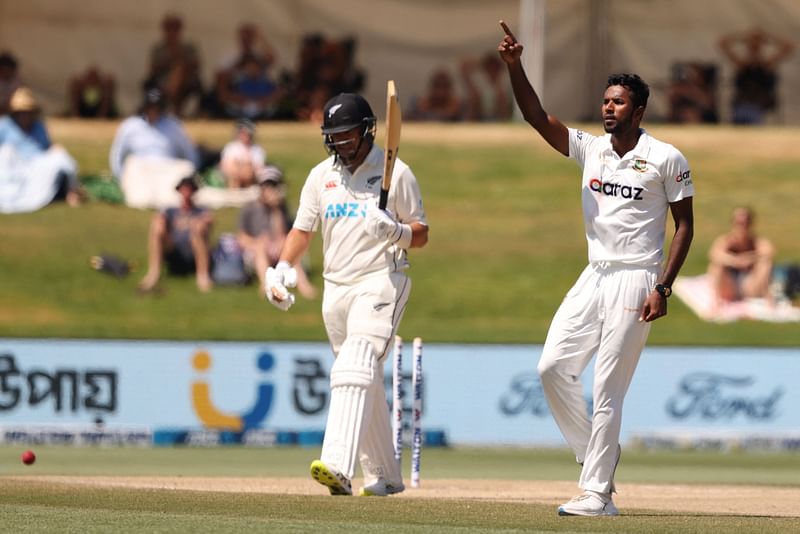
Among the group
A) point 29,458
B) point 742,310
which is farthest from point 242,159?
point 29,458

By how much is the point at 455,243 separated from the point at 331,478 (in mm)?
12738

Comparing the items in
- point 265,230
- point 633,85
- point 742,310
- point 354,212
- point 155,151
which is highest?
point 633,85

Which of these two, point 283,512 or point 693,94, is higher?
point 693,94

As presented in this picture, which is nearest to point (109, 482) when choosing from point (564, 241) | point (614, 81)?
point (614, 81)

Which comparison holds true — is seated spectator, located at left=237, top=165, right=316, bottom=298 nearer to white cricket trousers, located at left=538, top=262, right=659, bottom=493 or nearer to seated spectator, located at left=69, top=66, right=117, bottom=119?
seated spectator, located at left=69, top=66, right=117, bottom=119

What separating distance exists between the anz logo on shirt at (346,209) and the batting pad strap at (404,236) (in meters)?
0.23

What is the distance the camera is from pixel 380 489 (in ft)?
27.7

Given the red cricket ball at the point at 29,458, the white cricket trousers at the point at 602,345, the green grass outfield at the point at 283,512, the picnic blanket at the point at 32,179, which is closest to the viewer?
the green grass outfield at the point at 283,512

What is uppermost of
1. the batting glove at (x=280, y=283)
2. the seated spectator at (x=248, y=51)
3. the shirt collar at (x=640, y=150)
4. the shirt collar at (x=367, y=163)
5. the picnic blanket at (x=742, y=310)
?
the seated spectator at (x=248, y=51)

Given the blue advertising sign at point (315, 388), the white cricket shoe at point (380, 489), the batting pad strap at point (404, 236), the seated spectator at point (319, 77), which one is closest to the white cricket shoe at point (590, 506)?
the white cricket shoe at point (380, 489)

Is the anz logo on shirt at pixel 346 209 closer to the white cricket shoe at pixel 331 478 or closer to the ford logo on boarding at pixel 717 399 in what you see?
the white cricket shoe at pixel 331 478

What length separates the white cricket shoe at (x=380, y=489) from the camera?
27.5 ft

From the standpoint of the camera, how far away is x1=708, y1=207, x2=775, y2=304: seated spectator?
60.9 feet

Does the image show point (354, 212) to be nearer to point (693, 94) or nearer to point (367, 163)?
point (367, 163)
